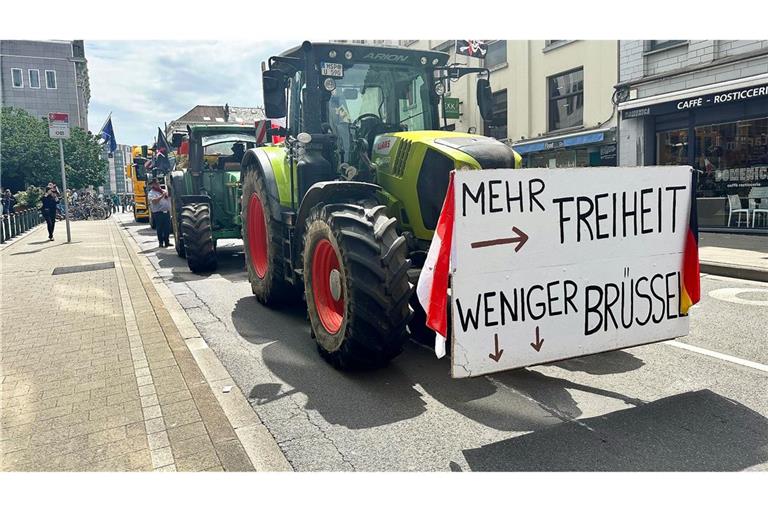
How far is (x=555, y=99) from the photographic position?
19.5 metres

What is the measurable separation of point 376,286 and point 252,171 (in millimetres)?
3788

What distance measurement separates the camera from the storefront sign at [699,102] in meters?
12.0

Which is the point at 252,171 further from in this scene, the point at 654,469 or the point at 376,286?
the point at 654,469

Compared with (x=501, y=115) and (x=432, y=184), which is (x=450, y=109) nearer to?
(x=432, y=184)

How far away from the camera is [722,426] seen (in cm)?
344

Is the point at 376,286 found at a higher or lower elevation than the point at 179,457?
higher

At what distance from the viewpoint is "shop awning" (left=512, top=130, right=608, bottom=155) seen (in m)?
17.2

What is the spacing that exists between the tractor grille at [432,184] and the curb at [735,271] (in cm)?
650

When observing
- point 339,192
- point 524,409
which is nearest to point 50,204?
point 339,192

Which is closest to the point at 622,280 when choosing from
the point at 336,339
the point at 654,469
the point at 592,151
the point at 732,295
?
the point at 654,469

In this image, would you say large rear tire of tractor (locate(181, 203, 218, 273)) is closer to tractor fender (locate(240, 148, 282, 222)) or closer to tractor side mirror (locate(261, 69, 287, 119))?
tractor fender (locate(240, 148, 282, 222))

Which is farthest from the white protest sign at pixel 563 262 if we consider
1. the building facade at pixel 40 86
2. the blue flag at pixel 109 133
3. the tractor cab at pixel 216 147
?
the building facade at pixel 40 86

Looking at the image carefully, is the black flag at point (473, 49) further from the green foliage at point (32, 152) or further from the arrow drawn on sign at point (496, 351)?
the green foliage at point (32, 152)

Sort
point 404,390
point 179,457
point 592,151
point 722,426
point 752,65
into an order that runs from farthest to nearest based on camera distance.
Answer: point 592,151 → point 752,65 → point 404,390 → point 722,426 → point 179,457
